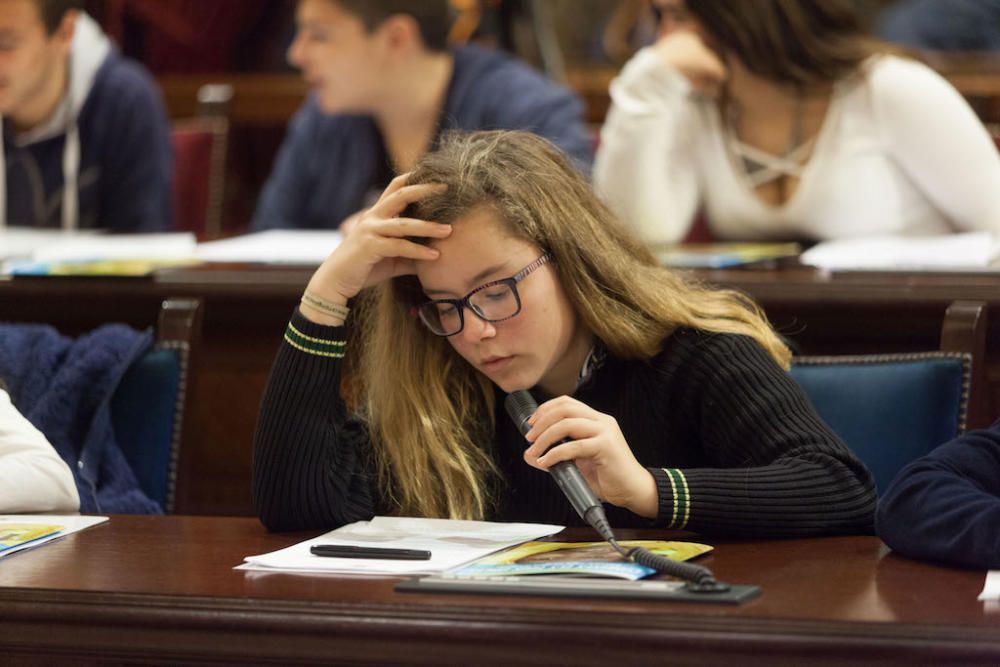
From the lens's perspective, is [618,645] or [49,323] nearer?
[618,645]

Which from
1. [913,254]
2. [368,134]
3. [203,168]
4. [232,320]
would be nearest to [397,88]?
[368,134]

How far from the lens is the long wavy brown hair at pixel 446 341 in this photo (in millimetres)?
1814

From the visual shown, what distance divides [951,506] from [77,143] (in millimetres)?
2709

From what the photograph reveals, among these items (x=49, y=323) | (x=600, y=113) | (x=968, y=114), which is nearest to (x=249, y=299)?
(x=49, y=323)

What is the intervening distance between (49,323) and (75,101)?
1182 millimetres

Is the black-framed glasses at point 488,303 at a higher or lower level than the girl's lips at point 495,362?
higher

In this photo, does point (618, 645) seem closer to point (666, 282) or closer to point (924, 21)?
point (666, 282)

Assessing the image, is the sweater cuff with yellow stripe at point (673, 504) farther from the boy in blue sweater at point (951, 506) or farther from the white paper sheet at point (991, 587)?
the white paper sheet at point (991, 587)

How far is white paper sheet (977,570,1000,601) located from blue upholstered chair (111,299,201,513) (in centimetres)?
111

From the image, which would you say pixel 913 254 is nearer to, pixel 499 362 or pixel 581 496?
pixel 499 362

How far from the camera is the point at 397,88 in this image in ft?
11.6

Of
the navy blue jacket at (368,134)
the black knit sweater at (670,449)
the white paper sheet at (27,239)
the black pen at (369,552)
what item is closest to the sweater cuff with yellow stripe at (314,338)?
the black knit sweater at (670,449)

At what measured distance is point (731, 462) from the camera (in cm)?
178

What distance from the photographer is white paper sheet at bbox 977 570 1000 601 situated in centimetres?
128
